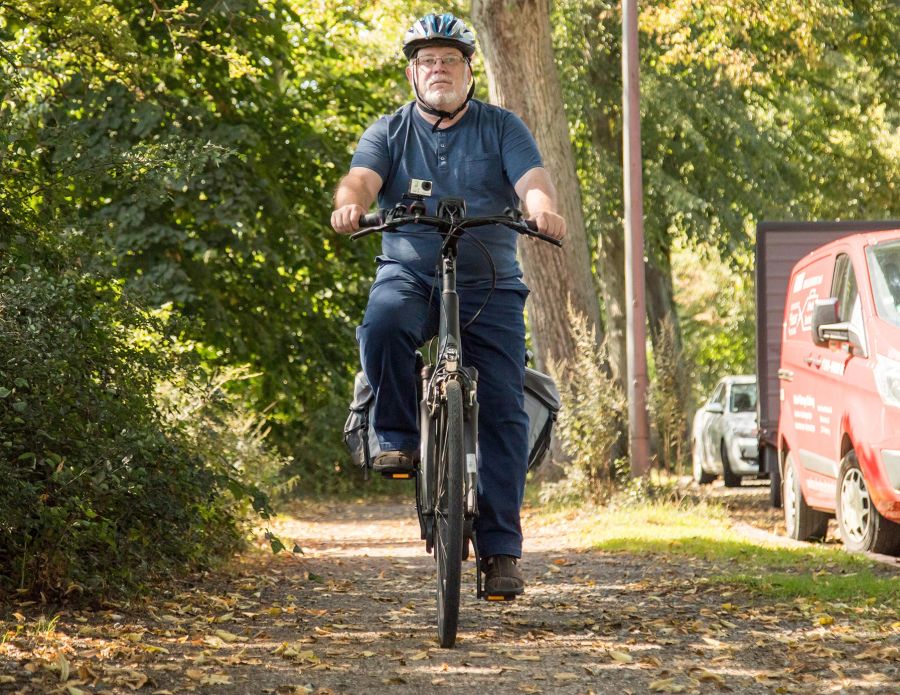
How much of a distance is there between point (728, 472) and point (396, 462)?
46.4 ft

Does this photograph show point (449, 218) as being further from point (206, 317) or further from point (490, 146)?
point (206, 317)

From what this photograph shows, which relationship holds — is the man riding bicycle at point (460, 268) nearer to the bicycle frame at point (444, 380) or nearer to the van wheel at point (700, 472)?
the bicycle frame at point (444, 380)

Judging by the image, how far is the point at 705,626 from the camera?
6.06m

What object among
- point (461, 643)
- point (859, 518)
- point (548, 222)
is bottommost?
point (461, 643)

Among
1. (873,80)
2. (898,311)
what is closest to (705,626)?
(898,311)

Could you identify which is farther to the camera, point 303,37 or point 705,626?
point 303,37

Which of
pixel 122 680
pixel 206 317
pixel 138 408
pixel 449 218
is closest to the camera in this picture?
pixel 122 680

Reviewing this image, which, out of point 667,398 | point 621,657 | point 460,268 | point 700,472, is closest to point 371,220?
point 460,268

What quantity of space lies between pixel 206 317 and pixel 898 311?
33.5ft

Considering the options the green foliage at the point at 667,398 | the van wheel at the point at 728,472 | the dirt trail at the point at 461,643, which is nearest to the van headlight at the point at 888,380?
the dirt trail at the point at 461,643

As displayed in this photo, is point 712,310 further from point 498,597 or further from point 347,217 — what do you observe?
point 347,217

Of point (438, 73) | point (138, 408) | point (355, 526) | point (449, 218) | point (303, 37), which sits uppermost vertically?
point (303, 37)

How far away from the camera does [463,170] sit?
582 centimetres

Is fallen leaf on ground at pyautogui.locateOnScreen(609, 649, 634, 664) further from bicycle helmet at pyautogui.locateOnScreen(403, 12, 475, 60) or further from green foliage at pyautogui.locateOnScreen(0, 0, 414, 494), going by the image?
green foliage at pyautogui.locateOnScreen(0, 0, 414, 494)
